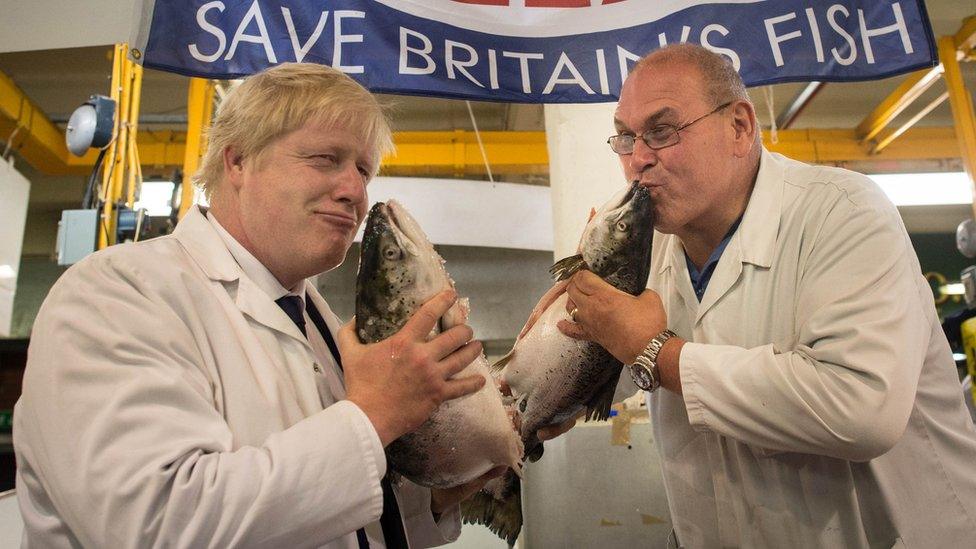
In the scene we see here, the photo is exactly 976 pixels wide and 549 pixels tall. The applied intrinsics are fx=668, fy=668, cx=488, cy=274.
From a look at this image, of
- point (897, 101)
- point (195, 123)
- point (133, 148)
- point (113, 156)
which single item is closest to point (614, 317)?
point (113, 156)

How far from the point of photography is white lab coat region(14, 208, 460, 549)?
1.07 meters

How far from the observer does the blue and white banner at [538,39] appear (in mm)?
2428

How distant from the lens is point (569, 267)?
6.64 feet

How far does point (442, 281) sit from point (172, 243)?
0.64m

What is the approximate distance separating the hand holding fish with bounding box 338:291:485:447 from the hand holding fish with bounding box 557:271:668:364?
0.49m

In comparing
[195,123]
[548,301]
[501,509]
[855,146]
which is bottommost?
[501,509]

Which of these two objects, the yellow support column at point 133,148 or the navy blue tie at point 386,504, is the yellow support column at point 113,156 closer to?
the yellow support column at point 133,148

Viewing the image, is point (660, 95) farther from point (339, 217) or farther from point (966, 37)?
point (966, 37)

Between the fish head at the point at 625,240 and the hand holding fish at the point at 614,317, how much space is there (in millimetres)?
63

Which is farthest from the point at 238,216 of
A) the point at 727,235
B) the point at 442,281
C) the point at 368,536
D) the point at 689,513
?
the point at 689,513

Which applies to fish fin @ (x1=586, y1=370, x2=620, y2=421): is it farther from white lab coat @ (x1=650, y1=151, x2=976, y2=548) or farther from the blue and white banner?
the blue and white banner

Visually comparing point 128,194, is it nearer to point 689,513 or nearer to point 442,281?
point 442,281

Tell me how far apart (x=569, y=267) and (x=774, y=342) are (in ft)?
A: 2.00

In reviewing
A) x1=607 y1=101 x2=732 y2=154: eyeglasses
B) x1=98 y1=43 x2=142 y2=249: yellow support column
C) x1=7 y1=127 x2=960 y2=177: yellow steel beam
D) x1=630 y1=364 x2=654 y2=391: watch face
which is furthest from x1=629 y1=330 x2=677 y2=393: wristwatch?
x1=7 y1=127 x2=960 y2=177: yellow steel beam
